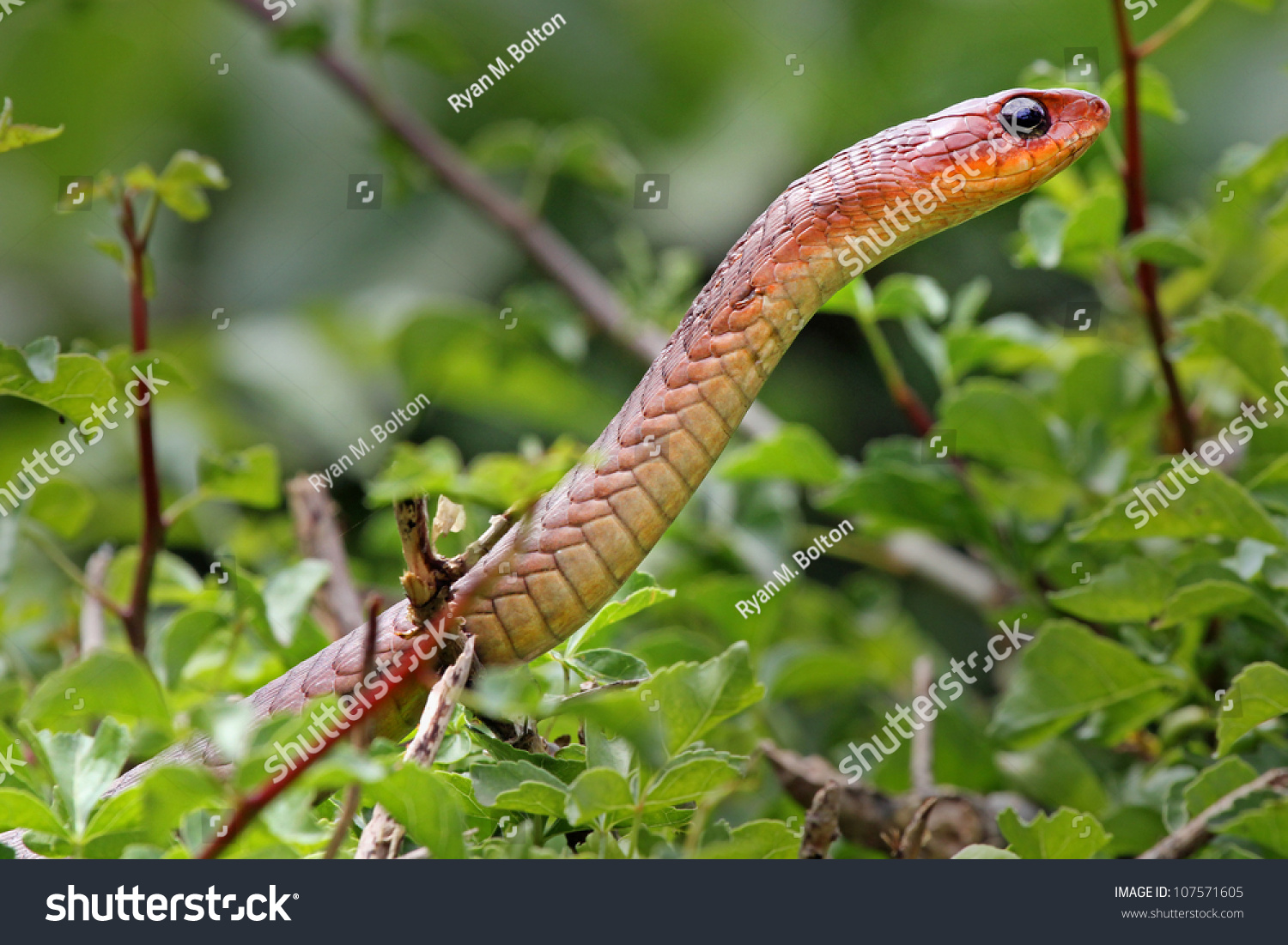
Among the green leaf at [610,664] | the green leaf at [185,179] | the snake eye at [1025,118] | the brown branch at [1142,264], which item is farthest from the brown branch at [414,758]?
the brown branch at [1142,264]

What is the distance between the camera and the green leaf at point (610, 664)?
4.67 feet

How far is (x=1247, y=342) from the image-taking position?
187 cm

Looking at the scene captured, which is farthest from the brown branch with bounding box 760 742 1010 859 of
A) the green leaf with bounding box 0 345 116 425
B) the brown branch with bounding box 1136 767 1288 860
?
the green leaf with bounding box 0 345 116 425

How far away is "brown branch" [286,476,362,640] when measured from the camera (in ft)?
7.20

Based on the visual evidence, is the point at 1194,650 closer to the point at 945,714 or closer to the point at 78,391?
the point at 945,714

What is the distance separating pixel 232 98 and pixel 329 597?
350 cm

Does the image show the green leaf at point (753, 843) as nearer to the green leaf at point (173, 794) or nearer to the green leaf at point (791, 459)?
the green leaf at point (173, 794)

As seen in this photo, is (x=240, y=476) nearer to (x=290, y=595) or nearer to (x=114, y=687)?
(x=290, y=595)

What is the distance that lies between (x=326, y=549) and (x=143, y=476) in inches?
21.3

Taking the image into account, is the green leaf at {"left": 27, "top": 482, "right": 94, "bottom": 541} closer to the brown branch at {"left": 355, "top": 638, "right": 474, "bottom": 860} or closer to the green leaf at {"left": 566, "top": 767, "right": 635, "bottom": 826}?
the brown branch at {"left": 355, "top": 638, "right": 474, "bottom": 860}

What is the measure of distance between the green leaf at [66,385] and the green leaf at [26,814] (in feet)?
1.66

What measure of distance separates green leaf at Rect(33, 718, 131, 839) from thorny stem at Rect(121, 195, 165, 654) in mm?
626

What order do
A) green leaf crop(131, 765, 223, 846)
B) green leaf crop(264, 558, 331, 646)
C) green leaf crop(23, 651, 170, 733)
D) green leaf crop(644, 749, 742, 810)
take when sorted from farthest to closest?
green leaf crop(264, 558, 331, 646)
green leaf crop(644, 749, 742, 810)
green leaf crop(23, 651, 170, 733)
green leaf crop(131, 765, 223, 846)
